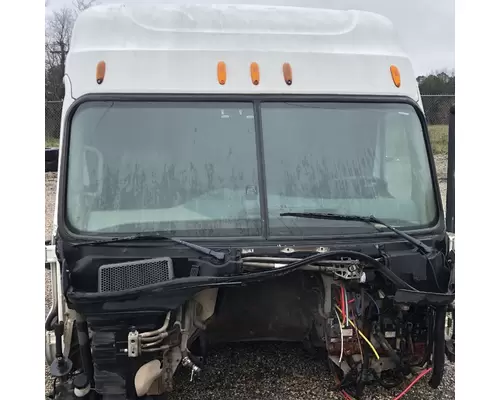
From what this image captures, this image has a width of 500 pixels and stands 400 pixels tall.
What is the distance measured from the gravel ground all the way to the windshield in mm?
1437

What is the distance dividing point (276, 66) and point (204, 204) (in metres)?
1.06

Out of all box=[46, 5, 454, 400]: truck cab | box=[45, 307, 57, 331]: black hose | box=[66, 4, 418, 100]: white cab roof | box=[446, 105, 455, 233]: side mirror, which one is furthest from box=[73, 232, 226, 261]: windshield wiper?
box=[446, 105, 455, 233]: side mirror

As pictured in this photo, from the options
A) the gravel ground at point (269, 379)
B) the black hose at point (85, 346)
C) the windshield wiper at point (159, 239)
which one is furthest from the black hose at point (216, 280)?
the gravel ground at point (269, 379)

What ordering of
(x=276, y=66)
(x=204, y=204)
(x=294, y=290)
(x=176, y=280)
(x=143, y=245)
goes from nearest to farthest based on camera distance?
1. (x=176, y=280)
2. (x=143, y=245)
3. (x=204, y=204)
4. (x=276, y=66)
5. (x=294, y=290)

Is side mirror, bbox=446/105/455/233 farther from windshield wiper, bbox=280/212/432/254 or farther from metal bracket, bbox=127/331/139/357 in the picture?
metal bracket, bbox=127/331/139/357

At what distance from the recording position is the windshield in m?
3.15

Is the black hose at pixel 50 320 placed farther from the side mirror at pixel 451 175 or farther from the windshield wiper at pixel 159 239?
the side mirror at pixel 451 175

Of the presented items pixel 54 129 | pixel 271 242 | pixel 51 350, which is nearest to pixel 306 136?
pixel 271 242

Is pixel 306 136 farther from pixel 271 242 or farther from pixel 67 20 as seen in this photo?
pixel 67 20

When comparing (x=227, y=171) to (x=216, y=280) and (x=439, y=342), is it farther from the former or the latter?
(x=439, y=342)

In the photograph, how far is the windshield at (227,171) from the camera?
3.15 metres

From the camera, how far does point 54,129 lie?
9.51 metres

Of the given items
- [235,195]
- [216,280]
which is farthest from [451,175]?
[216,280]

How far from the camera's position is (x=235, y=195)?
10.6 feet
